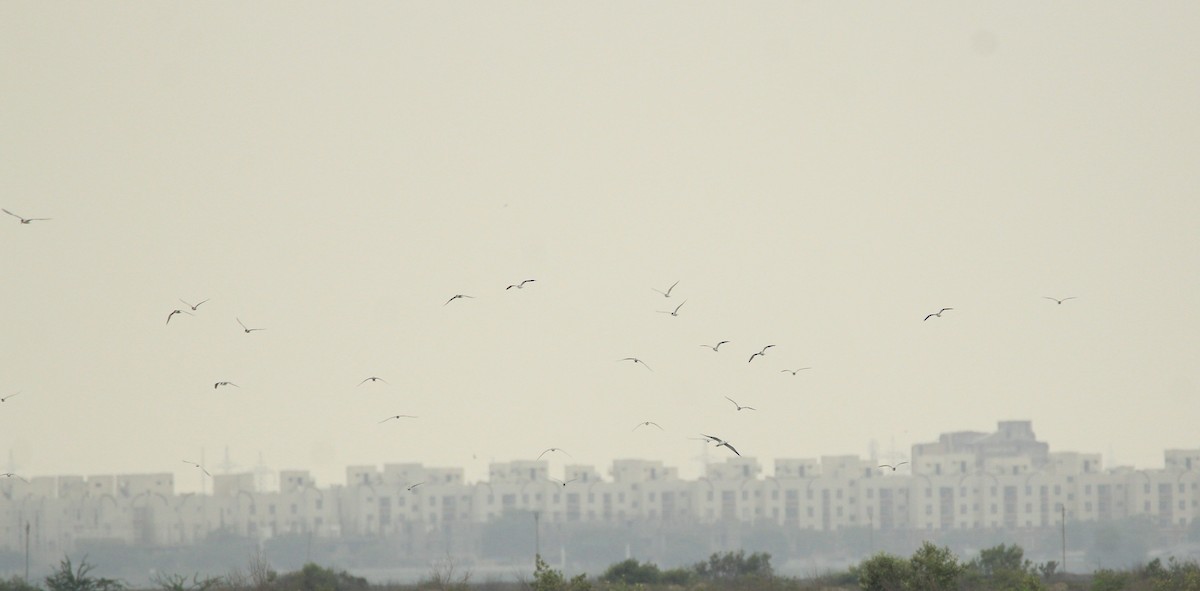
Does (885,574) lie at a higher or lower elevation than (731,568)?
higher

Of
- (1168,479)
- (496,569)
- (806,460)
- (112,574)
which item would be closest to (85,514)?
(112,574)

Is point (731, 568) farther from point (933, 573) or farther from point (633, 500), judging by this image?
point (633, 500)

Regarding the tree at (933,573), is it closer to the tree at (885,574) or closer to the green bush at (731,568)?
the tree at (885,574)

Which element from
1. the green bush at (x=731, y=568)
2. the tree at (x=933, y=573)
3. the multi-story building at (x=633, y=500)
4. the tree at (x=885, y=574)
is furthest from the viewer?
the multi-story building at (x=633, y=500)

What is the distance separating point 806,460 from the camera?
185 meters

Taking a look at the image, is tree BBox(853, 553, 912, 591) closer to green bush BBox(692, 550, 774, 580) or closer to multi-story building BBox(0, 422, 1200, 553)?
green bush BBox(692, 550, 774, 580)

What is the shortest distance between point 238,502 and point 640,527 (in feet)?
153

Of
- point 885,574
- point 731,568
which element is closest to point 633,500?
point 731,568

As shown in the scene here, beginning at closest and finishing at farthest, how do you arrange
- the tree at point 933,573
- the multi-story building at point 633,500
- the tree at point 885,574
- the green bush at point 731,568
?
the tree at point 933,573, the tree at point 885,574, the green bush at point 731,568, the multi-story building at point 633,500

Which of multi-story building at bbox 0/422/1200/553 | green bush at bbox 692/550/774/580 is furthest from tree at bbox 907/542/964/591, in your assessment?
multi-story building at bbox 0/422/1200/553

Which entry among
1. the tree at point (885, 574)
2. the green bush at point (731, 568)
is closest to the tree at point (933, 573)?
the tree at point (885, 574)

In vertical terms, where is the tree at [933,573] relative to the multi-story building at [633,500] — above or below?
above

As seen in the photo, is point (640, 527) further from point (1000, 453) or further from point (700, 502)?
point (1000, 453)

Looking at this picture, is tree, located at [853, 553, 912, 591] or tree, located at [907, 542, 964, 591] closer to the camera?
tree, located at [907, 542, 964, 591]
